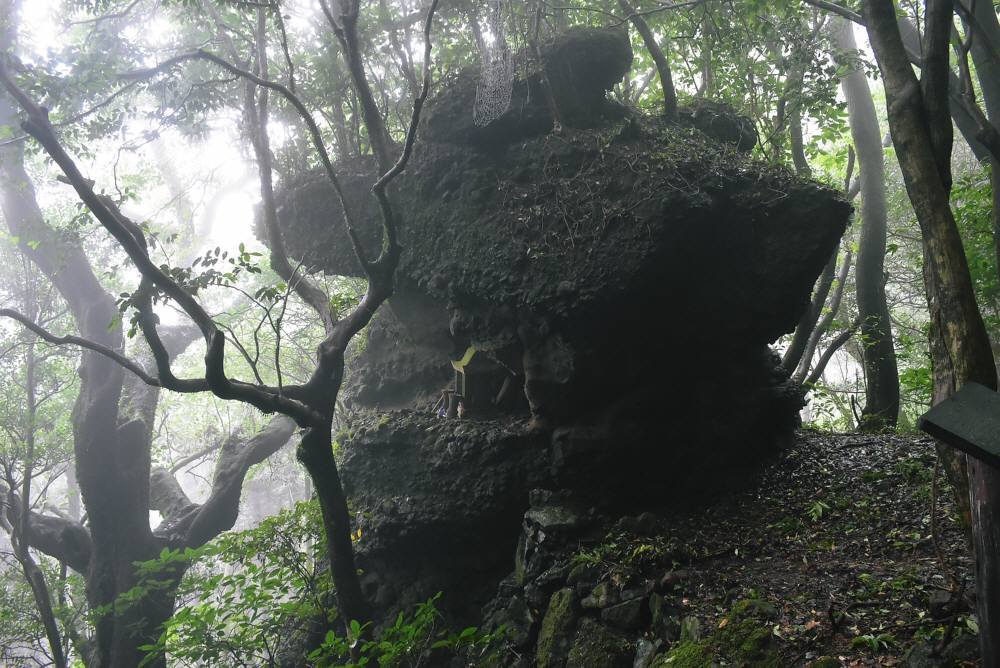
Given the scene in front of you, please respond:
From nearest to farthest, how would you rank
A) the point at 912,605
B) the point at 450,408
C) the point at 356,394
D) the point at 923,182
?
the point at 923,182 < the point at 912,605 < the point at 450,408 < the point at 356,394

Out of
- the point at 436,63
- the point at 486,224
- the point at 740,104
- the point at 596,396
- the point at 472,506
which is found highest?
the point at 436,63

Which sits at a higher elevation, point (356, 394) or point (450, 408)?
point (356, 394)

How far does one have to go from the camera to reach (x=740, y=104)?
9805 mm

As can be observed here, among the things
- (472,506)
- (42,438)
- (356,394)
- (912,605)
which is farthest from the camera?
(42,438)

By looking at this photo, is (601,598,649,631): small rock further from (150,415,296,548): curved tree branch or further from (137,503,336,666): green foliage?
(150,415,296,548): curved tree branch

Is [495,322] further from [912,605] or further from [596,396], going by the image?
[912,605]

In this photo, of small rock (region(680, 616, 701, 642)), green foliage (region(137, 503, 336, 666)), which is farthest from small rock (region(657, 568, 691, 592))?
green foliage (region(137, 503, 336, 666))

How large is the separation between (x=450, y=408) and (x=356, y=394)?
2.30m

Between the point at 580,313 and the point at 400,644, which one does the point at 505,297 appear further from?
the point at 400,644

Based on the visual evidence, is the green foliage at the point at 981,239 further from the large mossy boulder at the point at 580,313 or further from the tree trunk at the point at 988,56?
the large mossy boulder at the point at 580,313

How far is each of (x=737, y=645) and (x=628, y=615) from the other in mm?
1045

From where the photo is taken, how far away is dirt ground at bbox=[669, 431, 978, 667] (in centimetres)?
354

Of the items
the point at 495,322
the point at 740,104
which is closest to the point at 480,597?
the point at 495,322

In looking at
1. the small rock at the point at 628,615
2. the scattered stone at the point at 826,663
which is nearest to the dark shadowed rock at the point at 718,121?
the small rock at the point at 628,615
